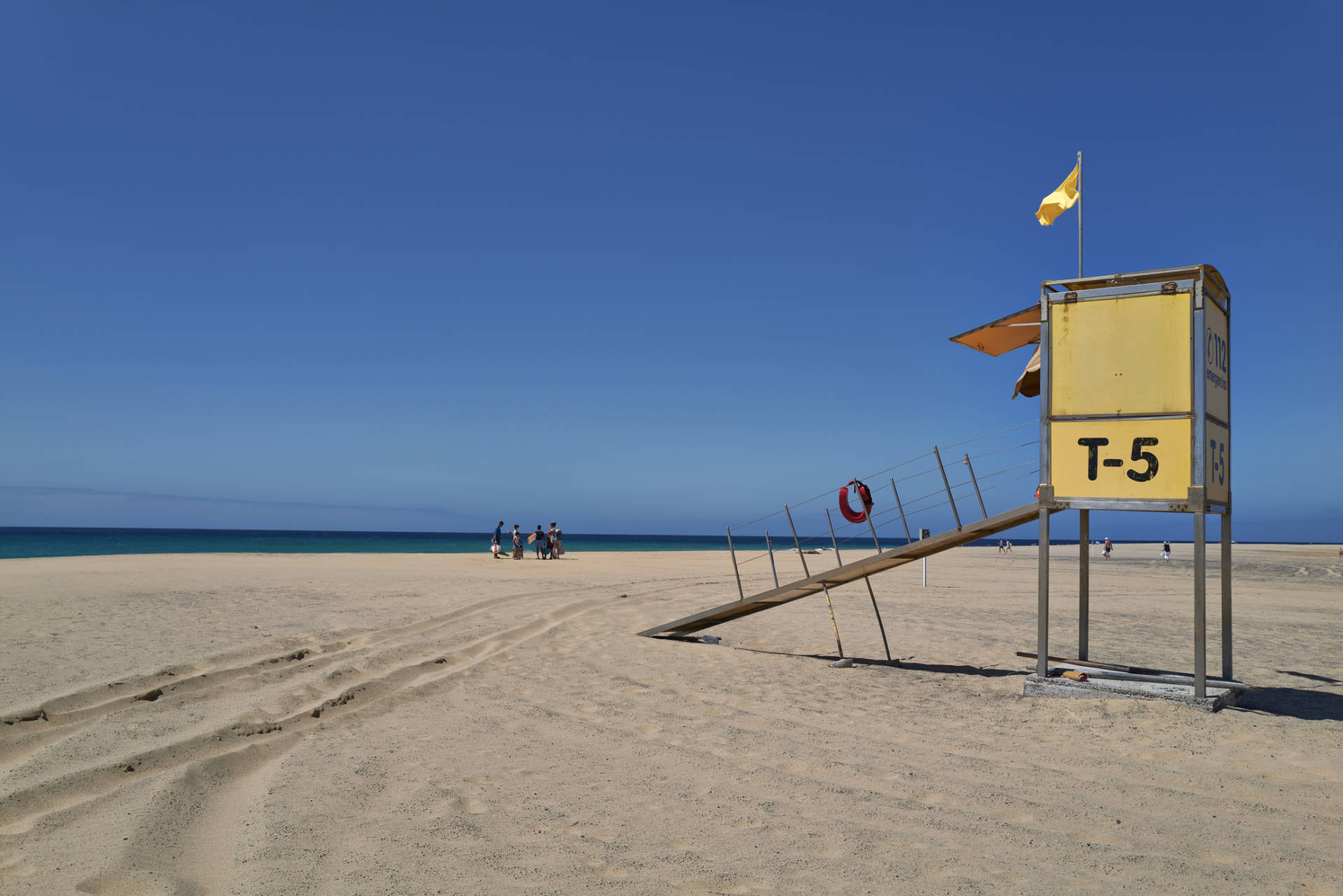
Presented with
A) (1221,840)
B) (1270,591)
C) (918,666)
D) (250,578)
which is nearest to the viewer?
(1221,840)

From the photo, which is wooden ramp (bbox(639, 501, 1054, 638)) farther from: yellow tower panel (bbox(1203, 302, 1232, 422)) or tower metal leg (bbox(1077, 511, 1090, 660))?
yellow tower panel (bbox(1203, 302, 1232, 422))

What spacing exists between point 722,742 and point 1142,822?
3.16 meters

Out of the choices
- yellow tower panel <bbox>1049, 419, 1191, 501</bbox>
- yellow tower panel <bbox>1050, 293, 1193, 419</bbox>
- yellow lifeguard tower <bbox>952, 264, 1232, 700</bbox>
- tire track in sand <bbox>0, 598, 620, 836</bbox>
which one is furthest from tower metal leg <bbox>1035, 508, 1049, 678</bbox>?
tire track in sand <bbox>0, 598, 620, 836</bbox>

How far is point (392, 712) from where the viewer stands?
757cm

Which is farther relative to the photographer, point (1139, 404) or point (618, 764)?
point (1139, 404)

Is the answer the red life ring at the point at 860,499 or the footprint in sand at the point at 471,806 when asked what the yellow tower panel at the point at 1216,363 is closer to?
the red life ring at the point at 860,499

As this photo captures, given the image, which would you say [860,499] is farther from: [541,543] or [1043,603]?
[541,543]

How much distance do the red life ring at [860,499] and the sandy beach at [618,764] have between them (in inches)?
81.8

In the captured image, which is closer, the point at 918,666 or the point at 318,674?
the point at 318,674

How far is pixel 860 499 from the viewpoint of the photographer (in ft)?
37.9

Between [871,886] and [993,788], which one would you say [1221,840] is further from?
[871,886]

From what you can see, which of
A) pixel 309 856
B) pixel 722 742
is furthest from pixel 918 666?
pixel 309 856

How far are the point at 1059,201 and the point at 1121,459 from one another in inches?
148

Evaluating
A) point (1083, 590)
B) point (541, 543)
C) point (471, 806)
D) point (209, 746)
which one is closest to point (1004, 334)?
point (1083, 590)
